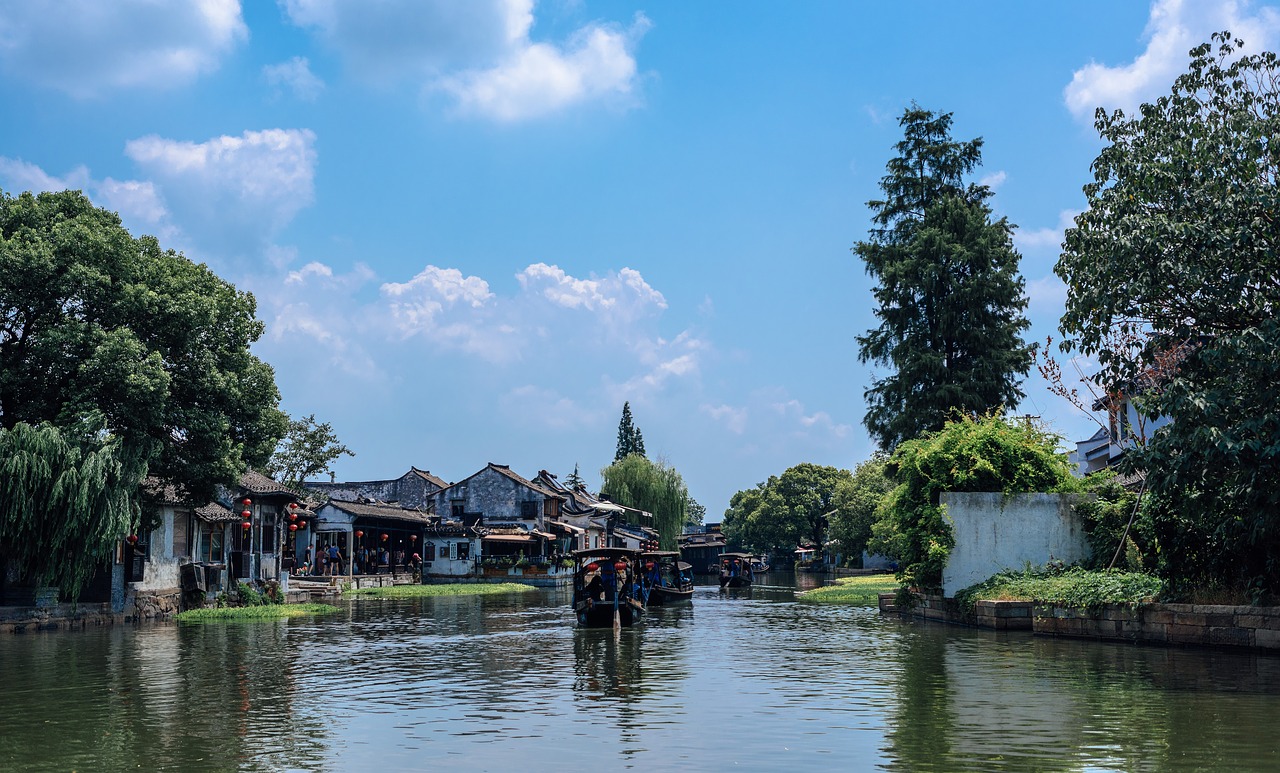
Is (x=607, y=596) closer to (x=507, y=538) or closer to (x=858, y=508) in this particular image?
(x=507, y=538)

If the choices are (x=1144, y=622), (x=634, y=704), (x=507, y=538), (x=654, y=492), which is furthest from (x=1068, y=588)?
(x=654, y=492)

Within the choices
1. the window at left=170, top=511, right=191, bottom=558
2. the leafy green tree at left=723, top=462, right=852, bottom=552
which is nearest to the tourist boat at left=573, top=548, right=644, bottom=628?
the window at left=170, top=511, right=191, bottom=558

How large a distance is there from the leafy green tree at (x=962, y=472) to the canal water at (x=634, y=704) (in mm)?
3716

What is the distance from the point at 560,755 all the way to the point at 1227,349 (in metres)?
13.1

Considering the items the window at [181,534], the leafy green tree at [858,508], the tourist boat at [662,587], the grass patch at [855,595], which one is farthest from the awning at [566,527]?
the window at [181,534]

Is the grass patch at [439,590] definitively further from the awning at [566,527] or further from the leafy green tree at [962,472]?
the leafy green tree at [962,472]

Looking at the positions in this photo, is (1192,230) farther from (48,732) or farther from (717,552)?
(717,552)

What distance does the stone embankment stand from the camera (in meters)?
19.3

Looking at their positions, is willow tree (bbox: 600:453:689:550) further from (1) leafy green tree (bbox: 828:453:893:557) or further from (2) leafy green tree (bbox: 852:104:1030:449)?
(2) leafy green tree (bbox: 852:104:1030:449)

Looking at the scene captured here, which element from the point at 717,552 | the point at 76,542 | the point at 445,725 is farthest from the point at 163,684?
the point at 717,552

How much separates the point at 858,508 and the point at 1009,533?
42533 millimetres

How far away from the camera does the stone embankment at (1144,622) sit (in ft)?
63.2

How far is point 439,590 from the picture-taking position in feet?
174

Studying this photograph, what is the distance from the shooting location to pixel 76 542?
27844mm
